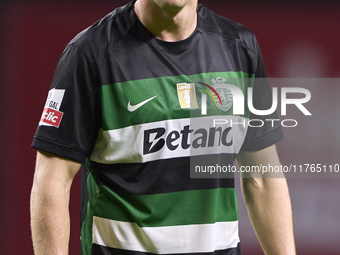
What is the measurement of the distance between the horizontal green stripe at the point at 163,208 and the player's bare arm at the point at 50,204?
83 millimetres

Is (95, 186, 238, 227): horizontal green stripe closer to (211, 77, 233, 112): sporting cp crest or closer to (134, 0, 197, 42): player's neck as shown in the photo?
(211, 77, 233, 112): sporting cp crest

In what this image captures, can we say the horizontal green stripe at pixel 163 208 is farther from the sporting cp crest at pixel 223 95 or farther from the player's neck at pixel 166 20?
the player's neck at pixel 166 20

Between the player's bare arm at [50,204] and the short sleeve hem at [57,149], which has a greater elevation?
the short sleeve hem at [57,149]

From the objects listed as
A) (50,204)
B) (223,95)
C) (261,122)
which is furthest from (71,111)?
(261,122)

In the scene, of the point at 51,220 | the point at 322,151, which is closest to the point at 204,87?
the point at 51,220

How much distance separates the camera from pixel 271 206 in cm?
111

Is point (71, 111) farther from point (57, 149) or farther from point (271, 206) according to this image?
point (271, 206)

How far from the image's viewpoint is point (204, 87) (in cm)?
102

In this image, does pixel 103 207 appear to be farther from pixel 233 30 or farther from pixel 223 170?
pixel 233 30

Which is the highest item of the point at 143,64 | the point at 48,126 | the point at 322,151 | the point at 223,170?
the point at 143,64

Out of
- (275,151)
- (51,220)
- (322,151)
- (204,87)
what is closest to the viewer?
(51,220)

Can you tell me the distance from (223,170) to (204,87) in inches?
6.6

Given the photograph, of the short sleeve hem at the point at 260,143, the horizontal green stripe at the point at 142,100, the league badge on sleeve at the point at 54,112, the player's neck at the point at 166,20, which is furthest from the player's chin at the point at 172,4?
the short sleeve hem at the point at 260,143

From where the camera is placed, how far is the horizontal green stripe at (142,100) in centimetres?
94
